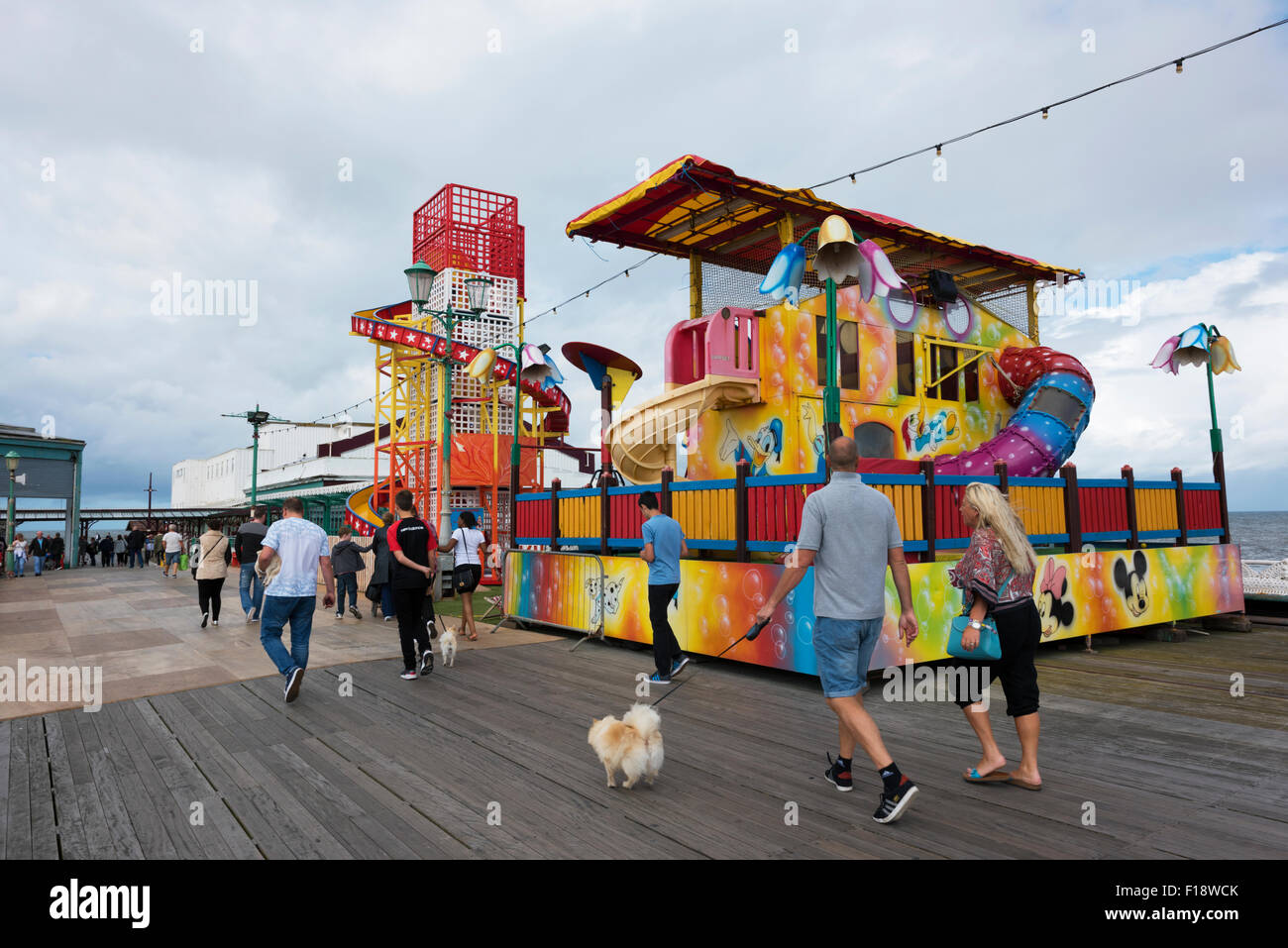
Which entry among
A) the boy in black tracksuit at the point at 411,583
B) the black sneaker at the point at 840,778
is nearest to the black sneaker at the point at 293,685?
the boy in black tracksuit at the point at 411,583

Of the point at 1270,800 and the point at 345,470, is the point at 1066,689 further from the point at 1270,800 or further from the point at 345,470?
the point at 345,470

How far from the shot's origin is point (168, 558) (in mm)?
22766

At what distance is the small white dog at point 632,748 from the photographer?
4.19 m

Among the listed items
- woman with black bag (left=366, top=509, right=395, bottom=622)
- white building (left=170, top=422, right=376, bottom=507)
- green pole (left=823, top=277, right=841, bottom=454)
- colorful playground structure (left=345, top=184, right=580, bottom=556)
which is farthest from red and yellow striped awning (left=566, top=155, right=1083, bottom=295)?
white building (left=170, top=422, right=376, bottom=507)

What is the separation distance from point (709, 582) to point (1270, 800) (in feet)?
16.7

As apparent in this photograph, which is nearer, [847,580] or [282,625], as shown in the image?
[847,580]

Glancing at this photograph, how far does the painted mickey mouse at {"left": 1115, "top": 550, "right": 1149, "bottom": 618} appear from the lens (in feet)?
31.9

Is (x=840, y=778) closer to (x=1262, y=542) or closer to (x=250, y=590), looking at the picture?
(x=250, y=590)

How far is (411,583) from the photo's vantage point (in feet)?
24.9

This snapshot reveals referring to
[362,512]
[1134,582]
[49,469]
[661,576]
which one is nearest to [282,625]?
[661,576]

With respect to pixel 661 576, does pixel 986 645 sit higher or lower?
lower

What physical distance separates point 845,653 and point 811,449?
20.9 ft

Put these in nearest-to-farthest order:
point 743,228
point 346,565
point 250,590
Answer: point 743,228 → point 250,590 → point 346,565
